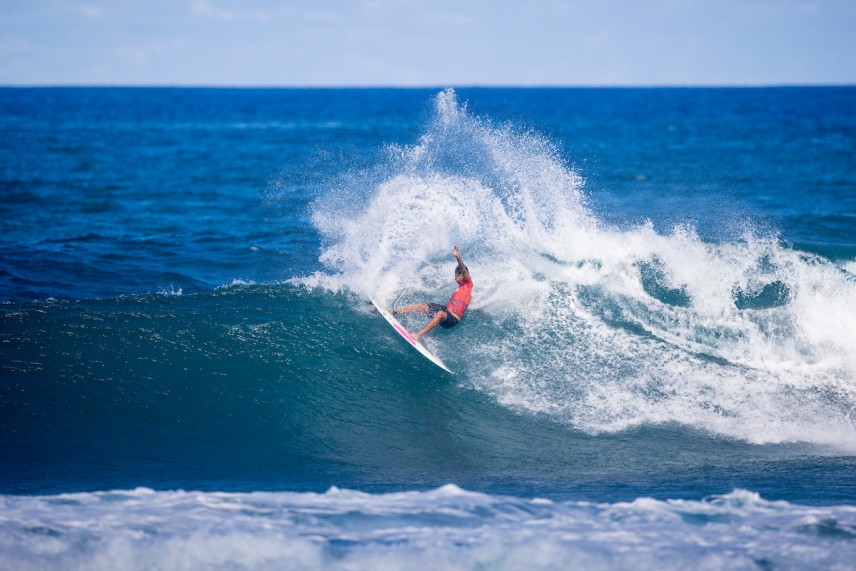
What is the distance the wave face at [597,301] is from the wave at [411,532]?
233 cm

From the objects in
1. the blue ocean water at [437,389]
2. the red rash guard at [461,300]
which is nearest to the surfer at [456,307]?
the red rash guard at [461,300]

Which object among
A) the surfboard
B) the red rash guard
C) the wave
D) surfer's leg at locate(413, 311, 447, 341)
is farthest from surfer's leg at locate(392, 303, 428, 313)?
the wave

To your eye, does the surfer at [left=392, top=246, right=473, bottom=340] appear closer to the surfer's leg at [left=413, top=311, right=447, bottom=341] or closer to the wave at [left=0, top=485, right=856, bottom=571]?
the surfer's leg at [left=413, top=311, right=447, bottom=341]

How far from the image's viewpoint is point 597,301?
12.8 m

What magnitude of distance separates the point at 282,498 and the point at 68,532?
2.04m

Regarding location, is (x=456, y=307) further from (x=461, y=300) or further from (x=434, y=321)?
(x=434, y=321)

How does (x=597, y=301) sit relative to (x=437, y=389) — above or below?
above

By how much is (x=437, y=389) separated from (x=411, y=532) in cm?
382

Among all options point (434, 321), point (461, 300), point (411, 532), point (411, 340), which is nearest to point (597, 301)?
point (461, 300)

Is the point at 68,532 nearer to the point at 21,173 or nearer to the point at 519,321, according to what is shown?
the point at 519,321

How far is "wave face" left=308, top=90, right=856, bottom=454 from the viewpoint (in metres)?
10.3

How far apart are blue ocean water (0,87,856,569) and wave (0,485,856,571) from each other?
29 millimetres

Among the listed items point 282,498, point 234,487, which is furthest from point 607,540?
point 234,487

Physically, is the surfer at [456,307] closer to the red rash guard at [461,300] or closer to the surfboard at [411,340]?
the red rash guard at [461,300]
